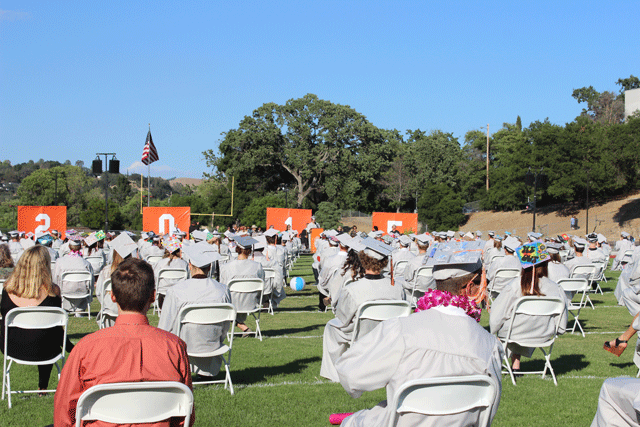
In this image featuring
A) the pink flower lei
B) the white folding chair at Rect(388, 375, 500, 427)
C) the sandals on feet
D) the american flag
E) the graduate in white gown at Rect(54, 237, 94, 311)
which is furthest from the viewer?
the american flag

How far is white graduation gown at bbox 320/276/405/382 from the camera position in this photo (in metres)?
6.08

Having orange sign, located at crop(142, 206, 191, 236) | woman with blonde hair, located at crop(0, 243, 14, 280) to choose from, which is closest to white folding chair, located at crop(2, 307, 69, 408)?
woman with blonde hair, located at crop(0, 243, 14, 280)

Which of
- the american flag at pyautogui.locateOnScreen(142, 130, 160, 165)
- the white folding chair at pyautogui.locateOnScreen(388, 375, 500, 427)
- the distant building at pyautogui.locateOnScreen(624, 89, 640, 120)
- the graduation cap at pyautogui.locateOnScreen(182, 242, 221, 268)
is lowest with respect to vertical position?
the white folding chair at pyautogui.locateOnScreen(388, 375, 500, 427)

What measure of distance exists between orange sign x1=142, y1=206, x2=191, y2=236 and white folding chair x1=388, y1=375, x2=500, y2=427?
2265cm

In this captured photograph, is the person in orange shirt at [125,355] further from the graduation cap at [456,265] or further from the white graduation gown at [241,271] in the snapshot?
the white graduation gown at [241,271]

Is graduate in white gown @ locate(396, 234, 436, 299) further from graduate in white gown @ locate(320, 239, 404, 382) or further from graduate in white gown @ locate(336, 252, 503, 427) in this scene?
graduate in white gown @ locate(336, 252, 503, 427)

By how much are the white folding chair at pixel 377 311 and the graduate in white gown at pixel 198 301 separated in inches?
58.2

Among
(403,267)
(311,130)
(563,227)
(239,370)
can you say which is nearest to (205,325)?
(239,370)

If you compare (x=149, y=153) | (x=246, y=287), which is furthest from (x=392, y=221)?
(x=246, y=287)

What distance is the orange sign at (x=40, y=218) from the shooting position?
967 inches

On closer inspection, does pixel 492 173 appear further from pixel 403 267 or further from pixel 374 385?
pixel 374 385

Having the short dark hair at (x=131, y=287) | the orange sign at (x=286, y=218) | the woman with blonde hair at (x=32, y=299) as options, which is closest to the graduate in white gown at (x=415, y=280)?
the woman with blonde hair at (x=32, y=299)

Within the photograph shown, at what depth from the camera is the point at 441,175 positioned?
68.8 m

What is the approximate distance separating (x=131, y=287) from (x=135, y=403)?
62 centimetres
